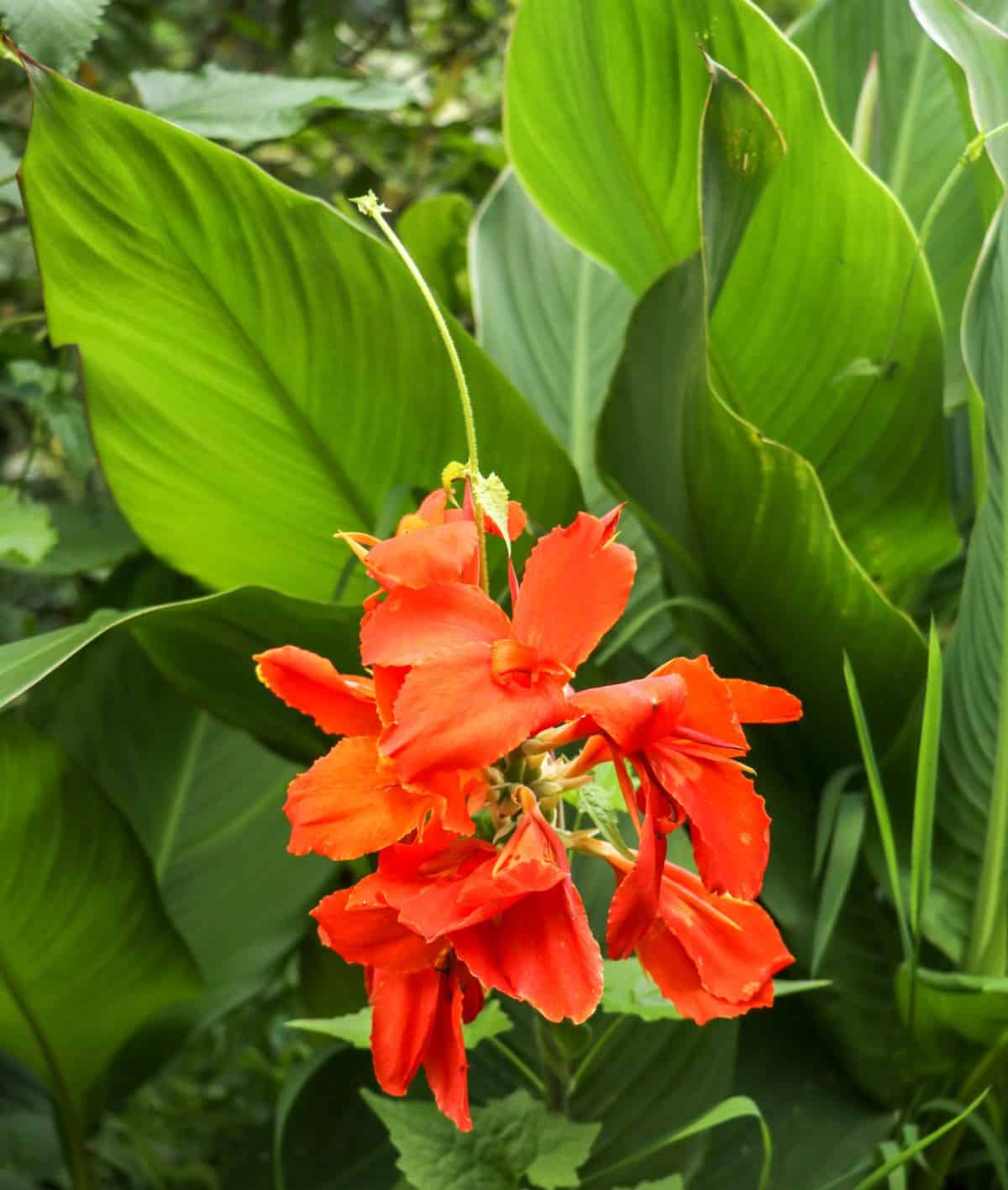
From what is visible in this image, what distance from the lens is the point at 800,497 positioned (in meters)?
0.73

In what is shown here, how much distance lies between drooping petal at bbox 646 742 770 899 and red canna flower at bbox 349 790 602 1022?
0.05 meters

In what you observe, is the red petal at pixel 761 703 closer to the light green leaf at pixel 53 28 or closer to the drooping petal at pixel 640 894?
the drooping petal at pixel 640 894

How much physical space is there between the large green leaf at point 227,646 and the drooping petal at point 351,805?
0.63 ft

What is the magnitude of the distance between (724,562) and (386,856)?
422 millimetres

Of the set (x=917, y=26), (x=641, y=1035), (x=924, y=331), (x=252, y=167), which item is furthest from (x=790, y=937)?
(x=917, y=26)

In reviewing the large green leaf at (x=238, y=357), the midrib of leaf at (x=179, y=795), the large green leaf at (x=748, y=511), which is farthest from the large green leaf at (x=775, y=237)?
the midrib of leaf at (x=179, y=795)

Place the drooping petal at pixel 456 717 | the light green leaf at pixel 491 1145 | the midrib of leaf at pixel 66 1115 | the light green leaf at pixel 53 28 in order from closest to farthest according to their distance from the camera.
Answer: the drooping petal at pixel 456 717 → the light green leaf at pixel 491 1145 → the light green leaf at pixel 53 28 → the midrib of leaf at pixel 66 1115

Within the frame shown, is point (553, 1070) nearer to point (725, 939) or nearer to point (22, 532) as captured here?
point (725, 939)

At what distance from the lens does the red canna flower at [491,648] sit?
16.3 inches

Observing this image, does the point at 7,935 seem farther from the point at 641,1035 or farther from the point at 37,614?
the point at 37,614

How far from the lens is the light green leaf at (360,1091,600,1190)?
0.58 m

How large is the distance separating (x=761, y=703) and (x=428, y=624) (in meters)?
0.14

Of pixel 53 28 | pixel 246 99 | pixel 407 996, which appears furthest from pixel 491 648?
pixel 246 99

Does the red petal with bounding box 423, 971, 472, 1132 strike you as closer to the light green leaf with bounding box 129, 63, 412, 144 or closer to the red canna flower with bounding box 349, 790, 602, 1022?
the red canna flower with bounding box 349, 790, 602, 1022
